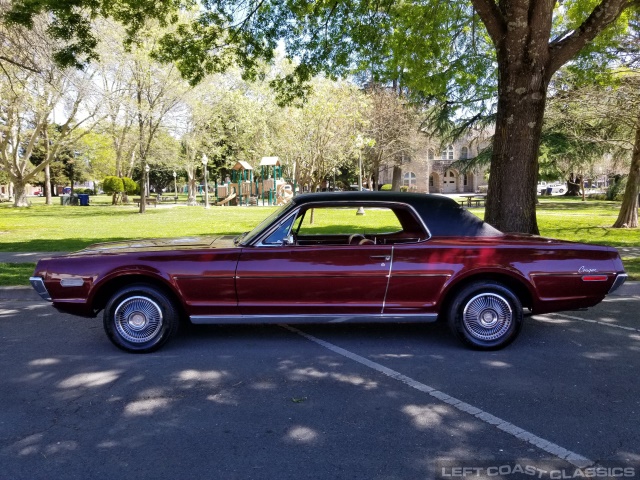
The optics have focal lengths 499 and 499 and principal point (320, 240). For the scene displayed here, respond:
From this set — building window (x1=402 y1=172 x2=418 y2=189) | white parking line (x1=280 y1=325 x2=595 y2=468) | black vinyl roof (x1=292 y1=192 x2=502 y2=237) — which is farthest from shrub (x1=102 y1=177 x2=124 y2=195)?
white parking line (x1=280 y1=325 x2=595 y2=468)

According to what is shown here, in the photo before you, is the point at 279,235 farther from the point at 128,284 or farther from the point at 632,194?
the point at 632,194

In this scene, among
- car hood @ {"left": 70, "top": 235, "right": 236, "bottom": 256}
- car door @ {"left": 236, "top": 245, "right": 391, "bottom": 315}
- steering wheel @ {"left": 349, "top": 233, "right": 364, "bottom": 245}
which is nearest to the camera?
car door @ {"left": 236, "top": 245, "right": 391, "bottom": 315}

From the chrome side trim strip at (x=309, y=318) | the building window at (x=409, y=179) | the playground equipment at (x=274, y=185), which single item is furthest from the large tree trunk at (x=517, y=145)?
the building window at (x=409, y=179)

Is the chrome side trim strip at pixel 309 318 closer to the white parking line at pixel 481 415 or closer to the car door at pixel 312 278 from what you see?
the car door at pixel 312 278

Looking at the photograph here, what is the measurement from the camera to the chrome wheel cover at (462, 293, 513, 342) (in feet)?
16.2

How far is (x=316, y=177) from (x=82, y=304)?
26.7 meters

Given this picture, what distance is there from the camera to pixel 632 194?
16.0 meters

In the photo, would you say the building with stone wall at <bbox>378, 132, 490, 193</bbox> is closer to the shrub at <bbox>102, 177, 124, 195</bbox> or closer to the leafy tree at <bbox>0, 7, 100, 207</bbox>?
the shrub at <bbox>102, 177, 124, 195</bbox>

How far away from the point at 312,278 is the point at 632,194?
1519 cm

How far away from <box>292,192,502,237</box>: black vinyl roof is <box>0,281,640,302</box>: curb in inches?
144

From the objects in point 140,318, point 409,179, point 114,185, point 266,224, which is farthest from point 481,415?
point 409,179

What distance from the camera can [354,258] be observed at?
4.88 m

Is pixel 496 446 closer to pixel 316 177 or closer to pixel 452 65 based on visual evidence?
pixel 452 65

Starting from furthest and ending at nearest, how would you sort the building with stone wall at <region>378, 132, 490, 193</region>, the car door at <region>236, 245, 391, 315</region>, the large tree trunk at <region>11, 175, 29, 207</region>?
the building with stone wall at <region>378, 132, 490, 193</region>
the large tree trunk at <region>11, 175, 29, 207</region>
the car door at <region>236, 245, 391, 315</region>
